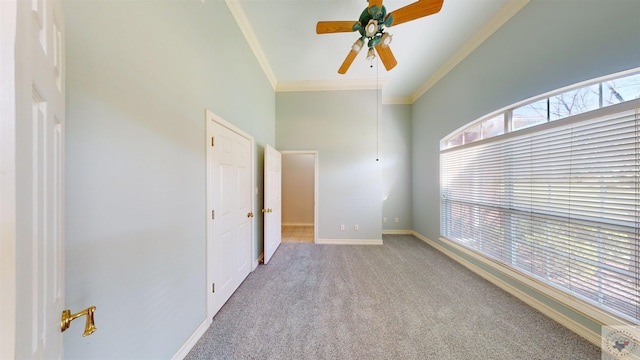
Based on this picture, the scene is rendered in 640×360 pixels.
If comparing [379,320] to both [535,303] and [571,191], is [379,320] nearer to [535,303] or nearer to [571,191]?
[535,303]

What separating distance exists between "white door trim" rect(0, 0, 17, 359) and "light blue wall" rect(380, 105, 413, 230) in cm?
456

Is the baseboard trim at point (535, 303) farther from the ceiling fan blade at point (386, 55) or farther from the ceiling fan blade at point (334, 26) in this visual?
the ceiling fan blade at point (334, 26)

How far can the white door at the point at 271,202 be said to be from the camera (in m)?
2.91

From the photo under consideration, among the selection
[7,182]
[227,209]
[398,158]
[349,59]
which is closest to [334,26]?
[349,59]

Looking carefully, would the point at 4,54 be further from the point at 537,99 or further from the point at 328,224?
the point at 328,224

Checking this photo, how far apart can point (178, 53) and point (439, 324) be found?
310 cm

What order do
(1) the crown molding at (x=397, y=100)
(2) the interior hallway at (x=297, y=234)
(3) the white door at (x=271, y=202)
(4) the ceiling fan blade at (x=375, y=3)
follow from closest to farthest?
(4) the ceiling fan blade at (x=375, y=3) → (3) the white door at (x=271, y=202) → (2) the interior hallway at (x=297, y=234) → (1) the crown molding at (x=397, y=100)

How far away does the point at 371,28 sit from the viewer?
6.11 ft

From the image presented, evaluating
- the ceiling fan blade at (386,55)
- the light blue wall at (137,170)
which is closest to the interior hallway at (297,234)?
the light blue wall at (137,170)

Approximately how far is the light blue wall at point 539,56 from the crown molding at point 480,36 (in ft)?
0.20

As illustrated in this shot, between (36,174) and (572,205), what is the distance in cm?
311

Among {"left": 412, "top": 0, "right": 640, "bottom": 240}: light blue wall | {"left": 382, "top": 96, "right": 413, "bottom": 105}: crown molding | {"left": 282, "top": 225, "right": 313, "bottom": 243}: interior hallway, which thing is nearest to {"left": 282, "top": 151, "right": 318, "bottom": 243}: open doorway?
{"left": 282, "top": 225, "right": 313, "bottom": 243}: interior hallway

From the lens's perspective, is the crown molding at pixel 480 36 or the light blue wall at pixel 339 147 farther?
the light blue wall at pixel 339 147

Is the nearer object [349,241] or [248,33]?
[248,33]
